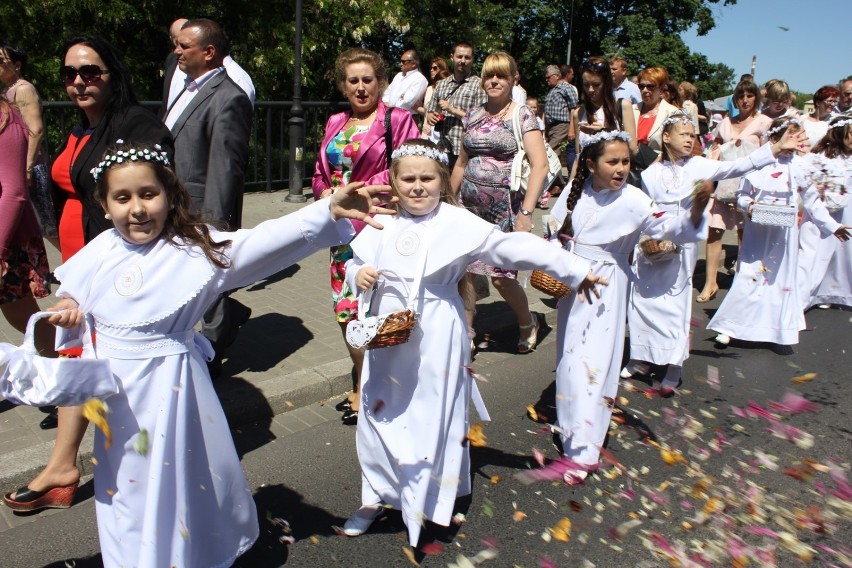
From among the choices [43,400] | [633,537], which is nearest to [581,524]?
[633,537]

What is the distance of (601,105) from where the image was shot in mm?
6637

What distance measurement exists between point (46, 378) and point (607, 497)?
2.80 meters

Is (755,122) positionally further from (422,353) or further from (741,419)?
(422,353)

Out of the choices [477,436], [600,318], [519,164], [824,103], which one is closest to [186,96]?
[519,164]

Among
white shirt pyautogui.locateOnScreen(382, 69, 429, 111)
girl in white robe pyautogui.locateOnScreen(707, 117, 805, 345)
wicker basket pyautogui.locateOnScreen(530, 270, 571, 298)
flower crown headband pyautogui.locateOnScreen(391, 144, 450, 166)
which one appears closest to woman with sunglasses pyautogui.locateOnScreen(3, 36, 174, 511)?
flower crown headband pyautogui.locateOnScreen(391, 144, 450, 166)

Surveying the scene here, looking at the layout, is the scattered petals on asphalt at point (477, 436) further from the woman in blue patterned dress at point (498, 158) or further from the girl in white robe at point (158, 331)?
the girl in white robe at point (158, 331)

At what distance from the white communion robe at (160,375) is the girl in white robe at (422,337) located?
1.98ft

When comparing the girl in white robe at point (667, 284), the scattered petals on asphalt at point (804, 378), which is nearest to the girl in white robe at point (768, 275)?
the scattered petals on asphalt at point (804, 378)

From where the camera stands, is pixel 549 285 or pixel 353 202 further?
pixel 549 285

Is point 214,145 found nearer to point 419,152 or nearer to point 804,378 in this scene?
point 419,152

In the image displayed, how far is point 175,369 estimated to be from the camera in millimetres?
2912

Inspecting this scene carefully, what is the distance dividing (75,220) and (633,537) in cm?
328

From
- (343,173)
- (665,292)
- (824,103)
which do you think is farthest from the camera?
(824,103)

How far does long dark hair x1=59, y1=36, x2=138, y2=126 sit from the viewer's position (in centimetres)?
383
